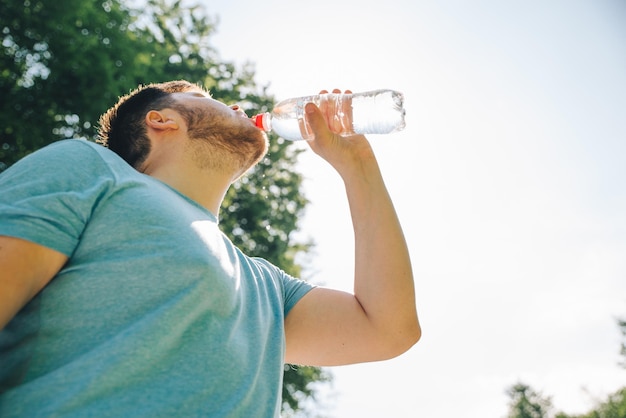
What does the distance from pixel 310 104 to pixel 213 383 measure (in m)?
1.36

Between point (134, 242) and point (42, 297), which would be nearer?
point (42, 297)

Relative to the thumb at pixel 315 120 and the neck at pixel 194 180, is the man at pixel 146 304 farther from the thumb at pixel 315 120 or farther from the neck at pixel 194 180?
the thumb at pixel 315 120

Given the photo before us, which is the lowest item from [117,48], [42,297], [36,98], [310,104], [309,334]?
[309,334]

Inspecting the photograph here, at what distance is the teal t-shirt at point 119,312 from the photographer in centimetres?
123

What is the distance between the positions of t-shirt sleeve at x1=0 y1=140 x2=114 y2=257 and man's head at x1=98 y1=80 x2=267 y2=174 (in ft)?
2.61

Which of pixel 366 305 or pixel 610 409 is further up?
pixel 366 305

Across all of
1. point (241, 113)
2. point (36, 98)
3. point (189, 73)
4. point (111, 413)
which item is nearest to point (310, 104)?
point (241, 113)

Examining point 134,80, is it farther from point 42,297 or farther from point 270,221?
point 42,297

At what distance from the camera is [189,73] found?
38.7 feet

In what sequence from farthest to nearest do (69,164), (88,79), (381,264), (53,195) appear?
(88,79) < (381,264) < (69,164) < (53,195)

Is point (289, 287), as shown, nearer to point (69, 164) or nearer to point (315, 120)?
point (315, 120)

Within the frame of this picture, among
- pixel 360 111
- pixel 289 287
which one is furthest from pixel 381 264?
pixel 360 111

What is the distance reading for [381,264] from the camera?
80.2 inches

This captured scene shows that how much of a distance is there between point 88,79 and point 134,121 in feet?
26.2
